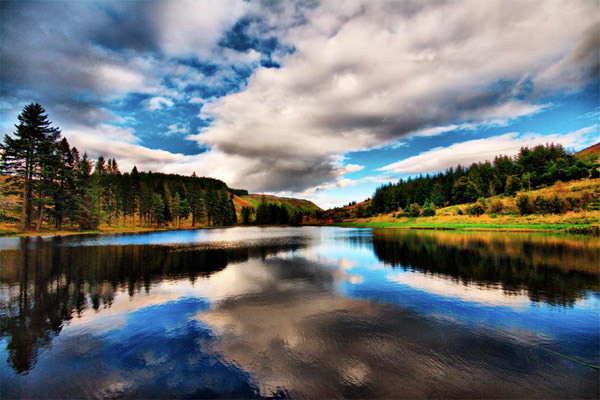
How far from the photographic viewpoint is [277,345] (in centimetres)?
929

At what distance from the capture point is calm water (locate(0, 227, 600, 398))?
7020mm

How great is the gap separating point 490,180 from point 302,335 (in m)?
151

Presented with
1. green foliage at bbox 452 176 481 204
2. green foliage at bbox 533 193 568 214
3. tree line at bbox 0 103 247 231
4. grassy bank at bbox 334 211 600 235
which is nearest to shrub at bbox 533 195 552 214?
green foliage at bbox 533 193 568 214

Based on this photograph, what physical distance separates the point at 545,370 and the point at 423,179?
180m

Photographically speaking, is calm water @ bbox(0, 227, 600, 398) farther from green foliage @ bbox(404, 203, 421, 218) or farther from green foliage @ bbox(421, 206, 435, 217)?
green foliage @ bbox(404, 203, 421, 218)

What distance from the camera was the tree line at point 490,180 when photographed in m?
92.5

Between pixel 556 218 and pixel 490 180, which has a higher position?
pixel 490 180

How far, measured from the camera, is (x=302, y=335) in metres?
10.0

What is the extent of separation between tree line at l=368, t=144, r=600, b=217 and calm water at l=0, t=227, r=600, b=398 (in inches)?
4131

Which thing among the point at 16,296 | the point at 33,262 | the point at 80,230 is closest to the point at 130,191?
the point at 80,230

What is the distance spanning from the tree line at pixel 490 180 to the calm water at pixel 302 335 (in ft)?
344

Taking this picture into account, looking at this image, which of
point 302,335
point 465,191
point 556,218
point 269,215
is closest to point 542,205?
point 556,218

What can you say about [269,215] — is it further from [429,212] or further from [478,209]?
[478,209]

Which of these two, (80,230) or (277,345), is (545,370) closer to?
(277,345)
